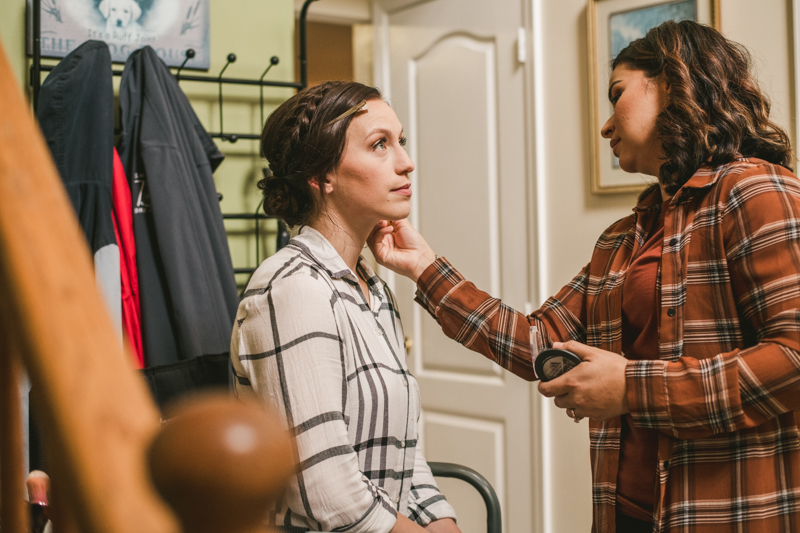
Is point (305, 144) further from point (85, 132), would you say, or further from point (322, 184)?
point (85, 132)

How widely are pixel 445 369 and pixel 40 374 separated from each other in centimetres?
240

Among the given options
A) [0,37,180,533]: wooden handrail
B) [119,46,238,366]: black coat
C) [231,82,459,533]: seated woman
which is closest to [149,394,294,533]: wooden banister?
[0,37,180,533]: wooden handrail

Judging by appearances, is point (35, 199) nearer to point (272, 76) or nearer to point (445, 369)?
point (272, 76)

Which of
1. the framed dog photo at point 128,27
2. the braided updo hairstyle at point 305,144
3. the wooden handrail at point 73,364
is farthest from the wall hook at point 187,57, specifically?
the wooden handrail at point 73,364

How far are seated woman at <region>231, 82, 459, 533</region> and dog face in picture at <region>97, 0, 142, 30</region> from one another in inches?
40.1

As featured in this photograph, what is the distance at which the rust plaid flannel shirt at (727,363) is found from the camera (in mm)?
1044

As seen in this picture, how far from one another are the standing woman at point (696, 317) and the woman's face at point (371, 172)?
445mm

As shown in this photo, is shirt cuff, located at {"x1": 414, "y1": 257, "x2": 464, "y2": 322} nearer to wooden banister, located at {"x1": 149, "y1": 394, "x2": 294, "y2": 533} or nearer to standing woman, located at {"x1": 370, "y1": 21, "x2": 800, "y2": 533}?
standing woman, located at {"x1": 370, "y1": 21, "x2": 800, "y2": 533}

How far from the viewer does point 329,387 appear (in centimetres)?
108

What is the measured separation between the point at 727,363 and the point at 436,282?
67 centimetres

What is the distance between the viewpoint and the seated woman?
1.06 metres

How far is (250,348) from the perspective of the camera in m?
1.13

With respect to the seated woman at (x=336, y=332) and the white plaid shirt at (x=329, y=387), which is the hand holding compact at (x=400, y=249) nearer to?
the seated woman at (x=336, y=332)

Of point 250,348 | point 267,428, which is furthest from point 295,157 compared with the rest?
point 267,428
